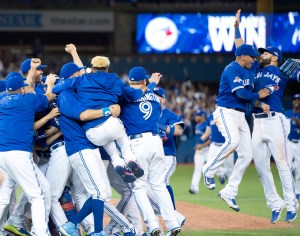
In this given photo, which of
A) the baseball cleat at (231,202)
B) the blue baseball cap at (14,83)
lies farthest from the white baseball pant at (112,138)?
the baseball cleat at (231,202)

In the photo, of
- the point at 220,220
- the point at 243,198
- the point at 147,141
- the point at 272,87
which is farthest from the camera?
the point at 243,198

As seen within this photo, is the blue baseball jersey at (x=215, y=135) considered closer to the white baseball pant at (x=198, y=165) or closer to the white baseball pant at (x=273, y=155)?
the white baseball pant at (x=198, y=165)

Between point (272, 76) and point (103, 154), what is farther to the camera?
point (272, 76)

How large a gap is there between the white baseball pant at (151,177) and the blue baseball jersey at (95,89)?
764 millimetres

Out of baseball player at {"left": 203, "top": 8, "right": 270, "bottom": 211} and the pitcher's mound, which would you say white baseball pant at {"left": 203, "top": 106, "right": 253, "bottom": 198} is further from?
the pitcher's mound

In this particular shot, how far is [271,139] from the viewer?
12.8m

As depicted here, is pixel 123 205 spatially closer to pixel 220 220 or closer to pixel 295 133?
pixel 220 220

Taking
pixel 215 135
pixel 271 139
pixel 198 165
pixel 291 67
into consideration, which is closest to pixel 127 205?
pixel 271 139

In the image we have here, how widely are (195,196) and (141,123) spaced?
7108 millimetres

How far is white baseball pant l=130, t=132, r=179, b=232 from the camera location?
1073cm

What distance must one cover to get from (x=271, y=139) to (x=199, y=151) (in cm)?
622

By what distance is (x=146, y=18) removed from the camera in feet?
105

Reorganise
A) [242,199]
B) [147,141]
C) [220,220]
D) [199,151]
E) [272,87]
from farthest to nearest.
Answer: [199,151] < [242,199] < [220,220] < [272,87] < [147,141]

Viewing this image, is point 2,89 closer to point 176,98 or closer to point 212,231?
point 212,231
